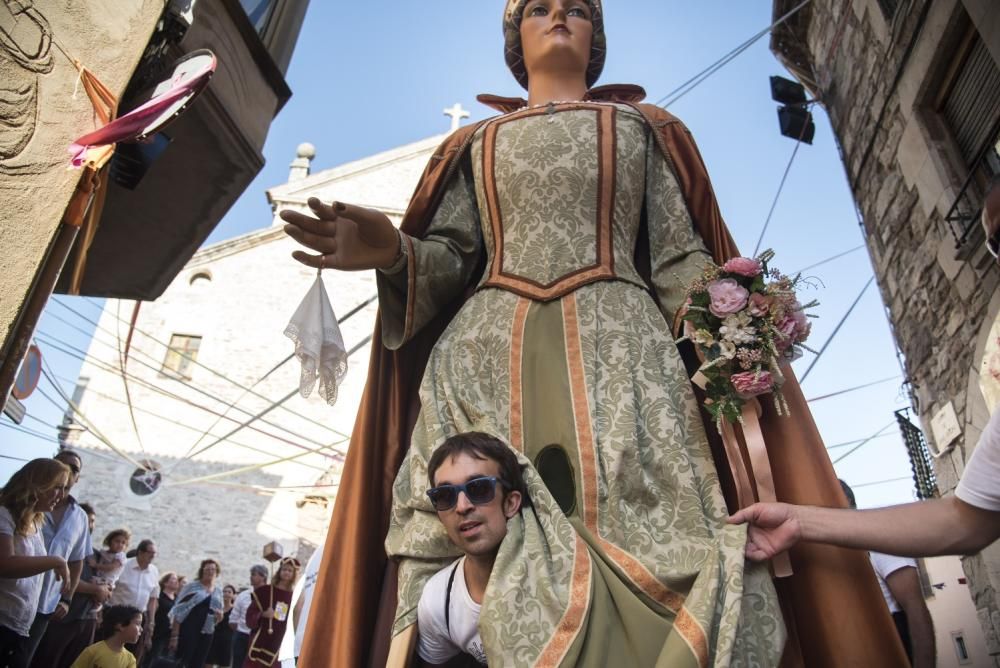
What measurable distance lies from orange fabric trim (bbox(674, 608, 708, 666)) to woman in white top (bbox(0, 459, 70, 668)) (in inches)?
108

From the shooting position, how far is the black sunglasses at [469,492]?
167 centimetres

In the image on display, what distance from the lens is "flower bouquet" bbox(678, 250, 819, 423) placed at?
1.95m

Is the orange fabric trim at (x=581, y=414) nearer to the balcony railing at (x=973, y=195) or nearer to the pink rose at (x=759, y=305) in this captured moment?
the pink rose at (x=759, y=305)

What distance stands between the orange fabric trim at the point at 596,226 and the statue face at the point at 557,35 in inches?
12.9

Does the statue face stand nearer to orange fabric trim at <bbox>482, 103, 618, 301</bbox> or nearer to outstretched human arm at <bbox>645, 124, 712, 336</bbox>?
orange fabric trim at <bbox>482, 103, 618, 301</bbox>

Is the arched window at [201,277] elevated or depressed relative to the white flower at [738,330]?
elevated

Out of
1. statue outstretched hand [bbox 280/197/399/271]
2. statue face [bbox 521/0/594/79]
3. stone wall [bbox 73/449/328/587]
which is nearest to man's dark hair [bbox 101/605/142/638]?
statue outstretched hand [bbox 280/197/399/271]

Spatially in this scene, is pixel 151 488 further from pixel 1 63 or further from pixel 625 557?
pixel 625 557

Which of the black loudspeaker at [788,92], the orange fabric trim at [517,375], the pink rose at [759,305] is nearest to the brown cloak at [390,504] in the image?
the pink rose at [759,305]

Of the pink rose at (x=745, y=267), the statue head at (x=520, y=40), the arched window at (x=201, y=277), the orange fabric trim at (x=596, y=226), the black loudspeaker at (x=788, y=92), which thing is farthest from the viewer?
the arched window at (x=201, y=277)

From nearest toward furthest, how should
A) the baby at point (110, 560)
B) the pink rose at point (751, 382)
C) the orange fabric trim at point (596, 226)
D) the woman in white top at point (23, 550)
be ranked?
the pink rose at point (751, 382), the orange fabric trim at point (596, 226), the woman in white top at point (23, 550), the baby at point (110, 560)

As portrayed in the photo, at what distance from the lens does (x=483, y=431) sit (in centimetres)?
193

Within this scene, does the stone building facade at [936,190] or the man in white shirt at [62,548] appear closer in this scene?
the man in white shirt at [62,548]

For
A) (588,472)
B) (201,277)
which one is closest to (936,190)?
(588,472)
